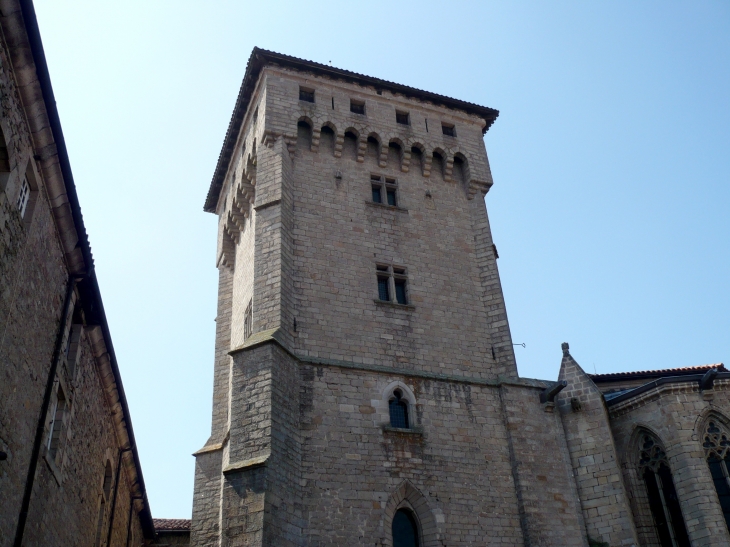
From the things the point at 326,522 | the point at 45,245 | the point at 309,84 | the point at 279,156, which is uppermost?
the point at 309,84

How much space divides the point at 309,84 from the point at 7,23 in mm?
13686

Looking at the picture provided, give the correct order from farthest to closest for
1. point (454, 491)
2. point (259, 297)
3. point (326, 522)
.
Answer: point (259, 297)
point (454, 491)
point (326, 522)

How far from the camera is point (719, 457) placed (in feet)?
58.2

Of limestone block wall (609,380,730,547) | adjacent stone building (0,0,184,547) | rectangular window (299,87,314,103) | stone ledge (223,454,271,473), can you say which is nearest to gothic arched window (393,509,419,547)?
stone ledge (223,454,271,473)

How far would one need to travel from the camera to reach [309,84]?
23875 mm

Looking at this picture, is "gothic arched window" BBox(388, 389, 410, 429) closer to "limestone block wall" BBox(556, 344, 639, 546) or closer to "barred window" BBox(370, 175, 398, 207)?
"limestone block wall" BBox(556, 344, 639, 546)

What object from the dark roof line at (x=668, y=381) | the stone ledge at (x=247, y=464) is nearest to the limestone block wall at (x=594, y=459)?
the dark roof line at (x=668, y=381)

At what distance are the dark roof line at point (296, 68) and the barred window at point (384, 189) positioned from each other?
377cm

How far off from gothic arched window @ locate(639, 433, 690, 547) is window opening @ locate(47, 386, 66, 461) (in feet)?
44.6

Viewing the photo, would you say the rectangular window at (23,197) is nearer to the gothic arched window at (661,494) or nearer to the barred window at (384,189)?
the barred window at (384,189)

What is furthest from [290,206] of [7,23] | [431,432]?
[7,23]

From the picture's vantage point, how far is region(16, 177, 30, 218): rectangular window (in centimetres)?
1208

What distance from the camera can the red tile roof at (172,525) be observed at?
86.8ft

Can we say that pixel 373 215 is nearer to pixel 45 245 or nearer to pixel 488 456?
pixel 488 456
